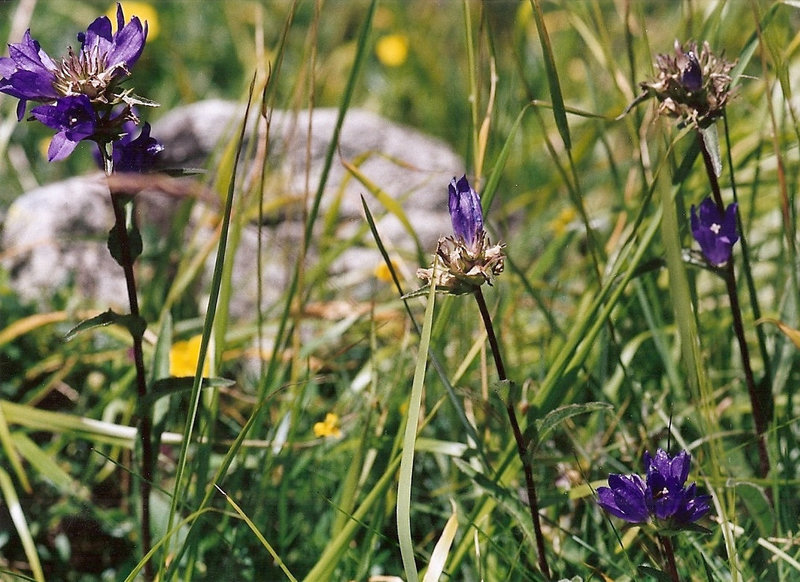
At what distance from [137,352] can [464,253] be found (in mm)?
484

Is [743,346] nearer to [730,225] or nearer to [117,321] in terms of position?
[730,225]

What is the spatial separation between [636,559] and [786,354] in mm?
400

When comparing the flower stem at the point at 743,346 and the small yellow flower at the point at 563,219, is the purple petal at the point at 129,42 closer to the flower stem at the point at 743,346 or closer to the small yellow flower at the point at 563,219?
the flower stem at the point at 743,346

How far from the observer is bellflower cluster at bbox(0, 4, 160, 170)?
972 millimetres

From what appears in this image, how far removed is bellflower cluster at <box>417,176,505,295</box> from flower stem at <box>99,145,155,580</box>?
388mm

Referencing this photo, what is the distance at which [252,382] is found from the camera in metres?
1.93

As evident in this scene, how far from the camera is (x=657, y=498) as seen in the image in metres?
0.99

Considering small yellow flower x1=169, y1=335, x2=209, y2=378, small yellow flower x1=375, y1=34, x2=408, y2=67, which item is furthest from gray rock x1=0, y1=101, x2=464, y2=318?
small yellow flower x1=375, y1=34, x2=408, y2=67

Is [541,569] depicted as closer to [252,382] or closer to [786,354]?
[786,354]

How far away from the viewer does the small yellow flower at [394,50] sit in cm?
355

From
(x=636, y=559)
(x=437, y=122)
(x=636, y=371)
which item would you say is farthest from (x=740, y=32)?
(x=636, y=559)

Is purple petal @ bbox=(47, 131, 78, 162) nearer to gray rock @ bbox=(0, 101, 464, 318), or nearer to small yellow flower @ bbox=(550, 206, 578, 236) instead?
gray rock @ bbox=(0, 101, 464, 318)

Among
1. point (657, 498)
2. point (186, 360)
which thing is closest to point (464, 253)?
point (657, 498)

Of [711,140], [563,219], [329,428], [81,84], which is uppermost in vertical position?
[563,219]
